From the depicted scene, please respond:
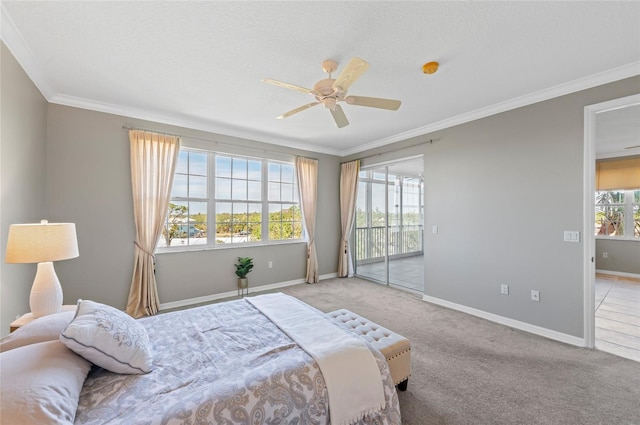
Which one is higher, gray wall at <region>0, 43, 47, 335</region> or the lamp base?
gray wall at <region>0, 43, 47, 335</region>

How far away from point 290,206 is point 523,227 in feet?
11.9

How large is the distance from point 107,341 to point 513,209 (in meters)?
4.01

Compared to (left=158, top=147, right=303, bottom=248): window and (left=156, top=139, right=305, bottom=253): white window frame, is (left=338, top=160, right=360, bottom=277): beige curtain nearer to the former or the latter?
(left=158, top=147, right=303, bottom=248): window

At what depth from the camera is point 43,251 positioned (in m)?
1.88

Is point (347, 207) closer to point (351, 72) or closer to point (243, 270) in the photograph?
point (243, 270)

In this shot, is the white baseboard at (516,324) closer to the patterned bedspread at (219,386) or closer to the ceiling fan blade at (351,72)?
the patterned bedspread at (219,386)

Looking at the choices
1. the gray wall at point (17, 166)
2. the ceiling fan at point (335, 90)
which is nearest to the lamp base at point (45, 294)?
the gray wall at point (17, 166)

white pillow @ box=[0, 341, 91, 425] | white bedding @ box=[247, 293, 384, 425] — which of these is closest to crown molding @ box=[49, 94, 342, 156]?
white pillow @ box=[0, 341, 91, 425]

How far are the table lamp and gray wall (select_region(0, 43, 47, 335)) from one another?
0.37m

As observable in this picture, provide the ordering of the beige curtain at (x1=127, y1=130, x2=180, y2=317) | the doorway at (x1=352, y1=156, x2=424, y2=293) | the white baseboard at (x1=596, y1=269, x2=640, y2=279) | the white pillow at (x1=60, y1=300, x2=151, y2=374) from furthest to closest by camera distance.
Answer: the white baseboard at (x1=596, y1=269, x2=640, y2=279), the doorway at (x1=352, y1=156, x2=424, y2=293), the beige curtain at (x1=127, y1=130, x2=180, y2=317), the white pillow at (x1=60, y1=300, x2=151, y2=374)

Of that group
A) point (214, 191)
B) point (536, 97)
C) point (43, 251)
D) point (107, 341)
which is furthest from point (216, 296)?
point (536, 97)

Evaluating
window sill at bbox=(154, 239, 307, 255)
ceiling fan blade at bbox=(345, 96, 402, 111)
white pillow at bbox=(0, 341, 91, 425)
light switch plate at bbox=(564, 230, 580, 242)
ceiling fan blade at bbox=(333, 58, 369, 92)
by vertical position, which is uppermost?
ceiling fan blade at bbox=(333, 58, 369, 92)

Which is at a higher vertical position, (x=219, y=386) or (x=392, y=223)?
(x=392, y=223)

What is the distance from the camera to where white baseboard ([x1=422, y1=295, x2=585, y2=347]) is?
8.98 ft
